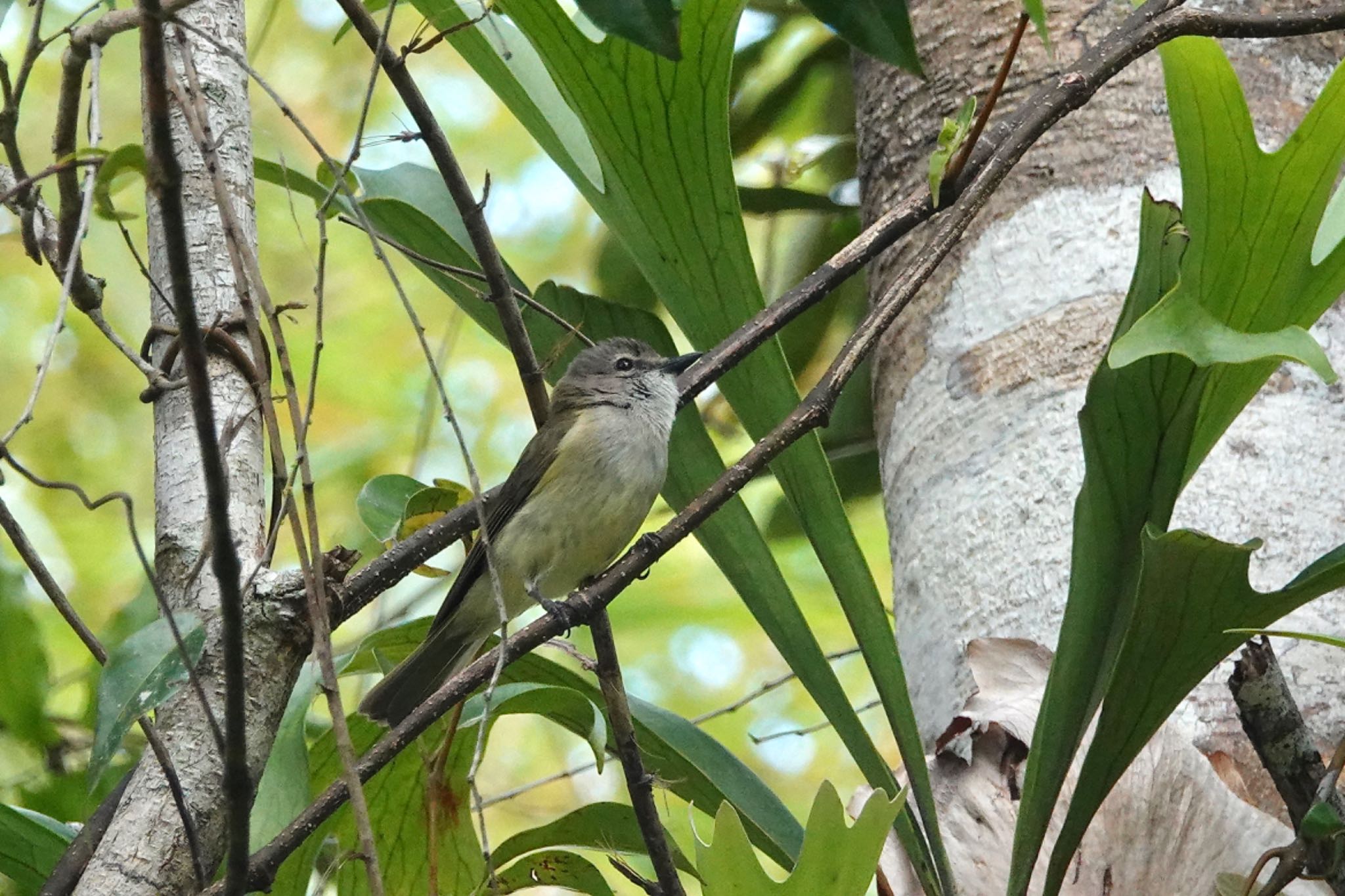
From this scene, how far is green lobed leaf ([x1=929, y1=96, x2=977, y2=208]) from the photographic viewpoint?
1729 millimetres

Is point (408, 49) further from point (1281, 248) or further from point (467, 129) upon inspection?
point (467, 129)

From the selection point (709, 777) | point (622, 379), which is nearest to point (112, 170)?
point (709, 777)

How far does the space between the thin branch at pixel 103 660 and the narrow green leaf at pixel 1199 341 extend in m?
1.10

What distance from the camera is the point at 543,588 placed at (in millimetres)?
3395

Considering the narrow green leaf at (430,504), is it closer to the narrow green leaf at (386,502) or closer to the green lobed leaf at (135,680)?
the narrow green leaf at (386,502)

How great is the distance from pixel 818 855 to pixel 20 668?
1.40 m

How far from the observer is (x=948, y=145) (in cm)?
180

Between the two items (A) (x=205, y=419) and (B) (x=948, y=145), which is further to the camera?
(B) (x=948, y=145)

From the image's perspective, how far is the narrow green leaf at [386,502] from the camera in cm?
234

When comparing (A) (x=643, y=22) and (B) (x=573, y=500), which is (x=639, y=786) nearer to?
Answer: (A) (x=643, y=22)

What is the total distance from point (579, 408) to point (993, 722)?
1.90m

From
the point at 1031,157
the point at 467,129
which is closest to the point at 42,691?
the point at 1031,157

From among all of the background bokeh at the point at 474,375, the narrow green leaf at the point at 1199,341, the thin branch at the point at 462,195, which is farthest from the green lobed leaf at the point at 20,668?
the narrow green leaf at the point at 1199,341

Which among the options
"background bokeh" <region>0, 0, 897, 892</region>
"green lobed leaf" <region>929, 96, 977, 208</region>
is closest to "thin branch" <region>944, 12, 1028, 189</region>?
"green lobed leaf" <region>929, 96, 977, 208</region>
